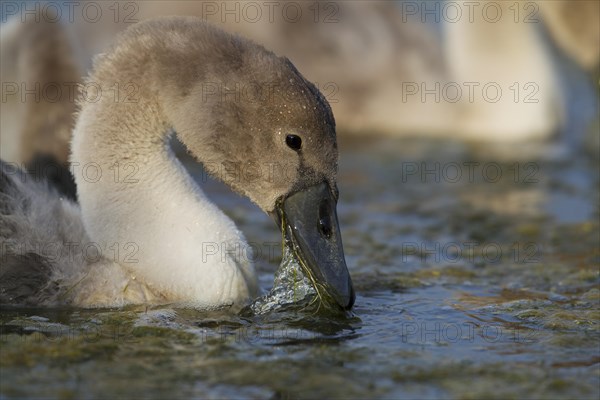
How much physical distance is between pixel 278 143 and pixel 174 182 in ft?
2.53

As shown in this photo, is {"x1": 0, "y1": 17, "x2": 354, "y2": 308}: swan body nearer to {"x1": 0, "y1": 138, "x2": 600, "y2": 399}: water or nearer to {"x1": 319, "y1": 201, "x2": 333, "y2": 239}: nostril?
{"x1": 319, "y1": 201, "x2": 333, "y2": 239}: nostril

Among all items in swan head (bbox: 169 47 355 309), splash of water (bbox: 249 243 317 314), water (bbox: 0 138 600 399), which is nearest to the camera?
water (bbox: 0 138 600 399)

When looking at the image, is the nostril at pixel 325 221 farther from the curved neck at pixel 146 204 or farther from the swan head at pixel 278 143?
the curved neck at pixel 146 204

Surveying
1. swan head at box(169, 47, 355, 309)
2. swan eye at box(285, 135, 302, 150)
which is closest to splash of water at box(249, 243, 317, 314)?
swan head at box(169, 47, 355, 309)

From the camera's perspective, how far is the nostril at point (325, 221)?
5.92 meters

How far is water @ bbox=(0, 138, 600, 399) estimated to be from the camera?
4906 mm

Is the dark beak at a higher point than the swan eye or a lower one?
lower

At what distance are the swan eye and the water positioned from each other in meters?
0.66

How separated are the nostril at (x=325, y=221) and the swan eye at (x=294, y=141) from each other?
0.33 metres

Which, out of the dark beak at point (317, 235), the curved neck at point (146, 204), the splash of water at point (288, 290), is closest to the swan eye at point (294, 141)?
the dark beak at point (317, 235)

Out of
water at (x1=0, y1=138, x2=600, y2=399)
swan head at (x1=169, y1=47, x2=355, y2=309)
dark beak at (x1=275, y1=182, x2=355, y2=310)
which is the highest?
swan head at (x1=169, y1=47, x2=355, y2=309)

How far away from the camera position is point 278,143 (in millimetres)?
5891

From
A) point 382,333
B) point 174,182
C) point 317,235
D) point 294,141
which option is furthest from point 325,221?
point 174,182

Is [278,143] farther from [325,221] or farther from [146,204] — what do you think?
[146,204]
